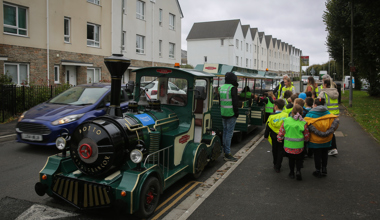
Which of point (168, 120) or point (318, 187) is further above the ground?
point (168, 120)

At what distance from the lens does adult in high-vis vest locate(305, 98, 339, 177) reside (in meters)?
5.96

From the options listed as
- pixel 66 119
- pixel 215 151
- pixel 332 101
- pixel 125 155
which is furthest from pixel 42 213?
pixel 332 101

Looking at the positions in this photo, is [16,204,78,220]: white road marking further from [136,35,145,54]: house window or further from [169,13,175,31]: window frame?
[169,13,175,31]: window frame

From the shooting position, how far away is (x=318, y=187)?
5.64 metres

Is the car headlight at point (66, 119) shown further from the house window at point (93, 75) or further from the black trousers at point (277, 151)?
the house window at point (93, 75)

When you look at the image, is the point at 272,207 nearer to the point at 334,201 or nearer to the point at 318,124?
the point at 334,201

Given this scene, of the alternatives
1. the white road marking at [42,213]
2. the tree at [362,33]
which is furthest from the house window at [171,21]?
the white road marking at [42,213]

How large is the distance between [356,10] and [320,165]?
62.6 ft

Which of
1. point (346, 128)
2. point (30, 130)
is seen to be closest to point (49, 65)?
point (30, 130)

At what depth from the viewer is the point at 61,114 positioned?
7.86 m

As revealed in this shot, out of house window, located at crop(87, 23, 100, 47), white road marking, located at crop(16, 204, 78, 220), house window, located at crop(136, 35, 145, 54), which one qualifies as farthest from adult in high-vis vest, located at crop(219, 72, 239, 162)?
house window, located at crop(136, 35, 145, 54)

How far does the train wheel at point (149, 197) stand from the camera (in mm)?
4027

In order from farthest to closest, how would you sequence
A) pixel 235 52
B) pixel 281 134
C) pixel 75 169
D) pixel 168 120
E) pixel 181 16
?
1. pixel 235 52
2. pixel 181 16
3. pixel 281 134
4. pixel 168 120
5. pixel 75 169

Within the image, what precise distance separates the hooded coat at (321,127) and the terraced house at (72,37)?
1346 centimetres
